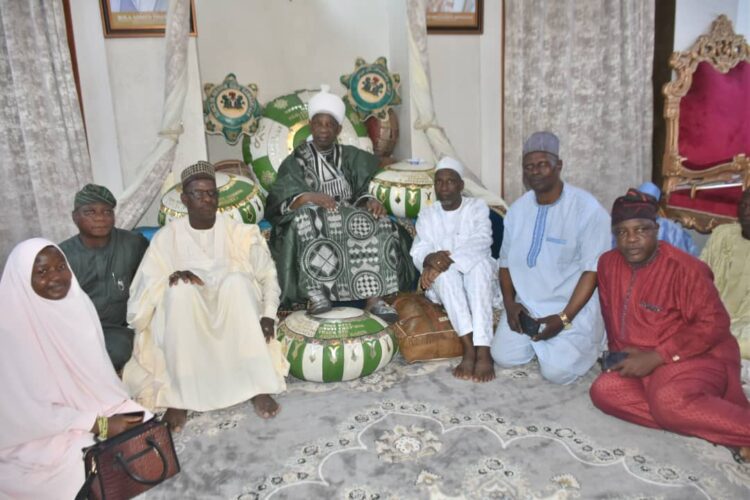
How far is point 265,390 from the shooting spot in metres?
2.71

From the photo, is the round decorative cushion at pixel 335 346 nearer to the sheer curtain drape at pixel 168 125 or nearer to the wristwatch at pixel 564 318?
→ the wristwatch at pixel 564 318

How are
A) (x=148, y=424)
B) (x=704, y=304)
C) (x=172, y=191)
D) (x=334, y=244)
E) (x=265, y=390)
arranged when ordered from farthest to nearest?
(x=172, y=191), (x=334, y=244), (x=265, y=390), (x=704, y=304), (x=148, y=424)

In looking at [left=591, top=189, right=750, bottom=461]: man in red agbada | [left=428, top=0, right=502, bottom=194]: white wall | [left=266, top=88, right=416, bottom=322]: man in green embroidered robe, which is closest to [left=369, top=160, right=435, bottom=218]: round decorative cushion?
[left=266, top=88, right=416, bottom=322]: man in green embroidered robe

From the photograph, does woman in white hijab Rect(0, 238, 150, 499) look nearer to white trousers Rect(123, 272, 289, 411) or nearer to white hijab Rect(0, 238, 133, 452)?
white hijab Rect(0, 238, 133, 452)

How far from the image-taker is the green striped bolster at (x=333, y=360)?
2.89 metres

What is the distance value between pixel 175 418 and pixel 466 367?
149 centimetres

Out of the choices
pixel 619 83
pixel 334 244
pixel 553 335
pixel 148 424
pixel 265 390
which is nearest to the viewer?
pixel 148 424

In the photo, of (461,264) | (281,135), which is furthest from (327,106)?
(461,264)

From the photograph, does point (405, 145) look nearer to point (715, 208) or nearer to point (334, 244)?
point (334, 244)

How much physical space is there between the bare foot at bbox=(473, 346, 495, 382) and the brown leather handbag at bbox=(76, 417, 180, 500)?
1.58 m

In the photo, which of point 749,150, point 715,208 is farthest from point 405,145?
point 749,150

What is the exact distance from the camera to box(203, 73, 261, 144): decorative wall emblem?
175 inches

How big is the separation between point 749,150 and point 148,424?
4.72m

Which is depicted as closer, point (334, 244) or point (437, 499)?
point (437, 499)
